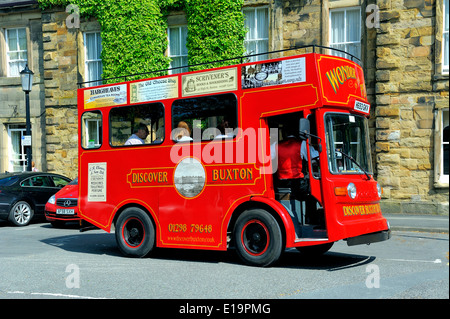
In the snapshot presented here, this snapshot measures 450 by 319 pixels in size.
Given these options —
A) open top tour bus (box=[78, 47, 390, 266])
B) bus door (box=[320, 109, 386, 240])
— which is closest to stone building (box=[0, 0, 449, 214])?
bus door (box=[320, 109, 386, 240])

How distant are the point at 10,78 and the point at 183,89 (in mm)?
16727

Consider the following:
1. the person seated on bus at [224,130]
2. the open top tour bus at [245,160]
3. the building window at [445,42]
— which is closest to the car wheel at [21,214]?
the open top tour bus at [245,160]

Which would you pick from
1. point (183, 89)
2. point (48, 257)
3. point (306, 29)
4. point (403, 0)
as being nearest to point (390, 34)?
point (403, 0)

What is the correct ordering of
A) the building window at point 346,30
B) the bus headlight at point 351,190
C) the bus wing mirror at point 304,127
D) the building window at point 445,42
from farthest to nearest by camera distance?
the building window at point 346,30
the building window at point 445,42
the bus headlight at point 351,190
the bus wing mirror at point 304,127

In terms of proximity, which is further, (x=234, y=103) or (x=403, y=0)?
(x=403, y=0)

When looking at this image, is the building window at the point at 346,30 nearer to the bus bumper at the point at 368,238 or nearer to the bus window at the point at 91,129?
the bus window at the point at 91,129

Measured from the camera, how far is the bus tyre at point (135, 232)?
1007 centimetres

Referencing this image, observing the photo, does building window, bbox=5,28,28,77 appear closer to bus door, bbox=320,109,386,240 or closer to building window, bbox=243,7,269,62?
building window, bbox=243,7,269,62

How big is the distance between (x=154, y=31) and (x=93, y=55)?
10.8 ft

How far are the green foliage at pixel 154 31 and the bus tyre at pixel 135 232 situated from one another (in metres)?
10.9

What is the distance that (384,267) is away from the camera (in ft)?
28.4

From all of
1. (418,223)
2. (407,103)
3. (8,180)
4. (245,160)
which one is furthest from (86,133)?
(407,103)

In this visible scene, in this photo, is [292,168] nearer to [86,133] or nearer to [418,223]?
[86,133]

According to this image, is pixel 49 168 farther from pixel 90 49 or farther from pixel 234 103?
pixel 234 103
